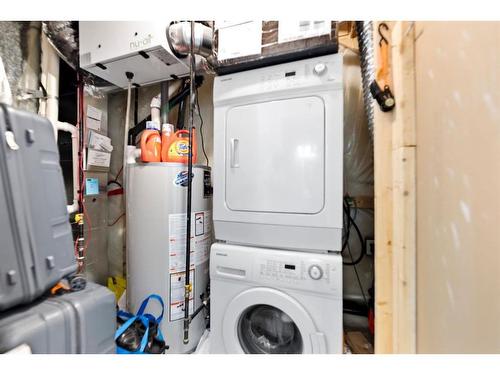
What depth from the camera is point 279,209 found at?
1.08 m

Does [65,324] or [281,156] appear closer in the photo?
[65,324]

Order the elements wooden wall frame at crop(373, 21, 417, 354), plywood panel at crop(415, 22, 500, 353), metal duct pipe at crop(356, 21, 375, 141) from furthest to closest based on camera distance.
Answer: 1. metal duct pipe at crop(356, 21, 375, 141)
2. wooden wall frame at crop(373, 21, 417, 354)
3. plywood panel at crop(415, 22, 500, 353)

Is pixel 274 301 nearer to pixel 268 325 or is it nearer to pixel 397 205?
pixel 268 325

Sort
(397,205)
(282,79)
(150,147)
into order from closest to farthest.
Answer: (397,205), (282,79), (150,147)

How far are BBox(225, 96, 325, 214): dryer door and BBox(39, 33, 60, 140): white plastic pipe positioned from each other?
129 centimetres

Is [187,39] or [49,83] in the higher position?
[187,39]

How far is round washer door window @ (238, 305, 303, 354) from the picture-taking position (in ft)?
3.61

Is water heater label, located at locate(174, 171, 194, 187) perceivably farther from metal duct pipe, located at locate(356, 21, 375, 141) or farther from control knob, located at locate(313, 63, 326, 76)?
metal duct pipe, located at locate(356, 21, 375, 141)

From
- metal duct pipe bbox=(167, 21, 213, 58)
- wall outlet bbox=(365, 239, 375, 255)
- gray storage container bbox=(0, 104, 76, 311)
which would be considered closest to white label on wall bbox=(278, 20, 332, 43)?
metal duct pipe bbox=(167, 21, 213, 58)

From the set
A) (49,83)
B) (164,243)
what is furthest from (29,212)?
(49,83)

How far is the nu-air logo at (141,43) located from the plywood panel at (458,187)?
1401 millimetres

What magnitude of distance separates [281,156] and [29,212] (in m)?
1.00
